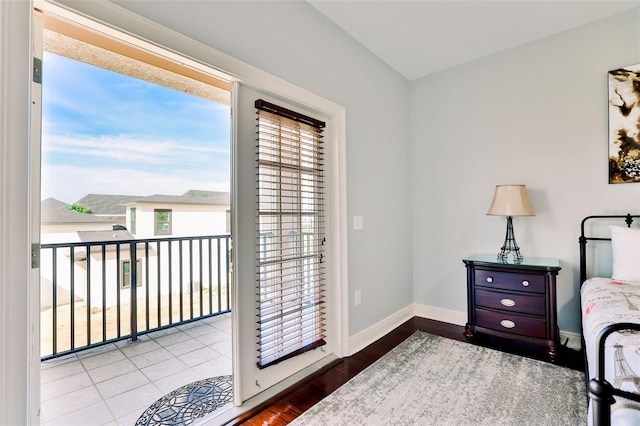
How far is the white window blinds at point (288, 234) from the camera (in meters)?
1.95

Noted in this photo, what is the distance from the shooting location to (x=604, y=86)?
2.46 metres

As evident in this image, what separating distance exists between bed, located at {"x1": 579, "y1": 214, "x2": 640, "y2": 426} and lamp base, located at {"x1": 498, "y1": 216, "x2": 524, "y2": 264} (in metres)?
0.45

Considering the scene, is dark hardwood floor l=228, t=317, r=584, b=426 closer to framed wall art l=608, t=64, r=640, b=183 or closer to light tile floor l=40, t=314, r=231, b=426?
light tile floor l=40, t=314, r=231, b=426

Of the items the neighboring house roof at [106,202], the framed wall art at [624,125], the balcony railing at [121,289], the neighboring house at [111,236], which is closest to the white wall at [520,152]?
→ the framed wall art at [624,125]

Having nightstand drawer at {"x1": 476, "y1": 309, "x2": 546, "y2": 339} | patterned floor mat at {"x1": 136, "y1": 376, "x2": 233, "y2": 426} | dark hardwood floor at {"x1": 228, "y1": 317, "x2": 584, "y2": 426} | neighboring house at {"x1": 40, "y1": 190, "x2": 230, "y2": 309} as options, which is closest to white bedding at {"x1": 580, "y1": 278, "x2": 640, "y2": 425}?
nightstand drawer at {"x1": 476, "y1": 309, "x2": 546, "y2": 339}

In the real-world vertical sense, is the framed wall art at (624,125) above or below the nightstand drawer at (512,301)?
above

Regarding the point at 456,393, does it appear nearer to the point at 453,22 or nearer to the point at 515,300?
the point at 515,300

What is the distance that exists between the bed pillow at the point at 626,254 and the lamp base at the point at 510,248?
63 cm

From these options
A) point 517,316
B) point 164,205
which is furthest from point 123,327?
point 517,316

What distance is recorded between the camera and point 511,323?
8.21 feet

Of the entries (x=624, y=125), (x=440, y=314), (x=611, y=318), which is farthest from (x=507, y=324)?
(x=624, y=125)

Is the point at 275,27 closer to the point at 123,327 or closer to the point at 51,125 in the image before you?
the point at 51,125

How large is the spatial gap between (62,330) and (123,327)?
48cm

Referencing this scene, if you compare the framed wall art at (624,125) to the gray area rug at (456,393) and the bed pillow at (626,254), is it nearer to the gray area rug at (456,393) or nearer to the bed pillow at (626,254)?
the bed pillow at (626,254)
